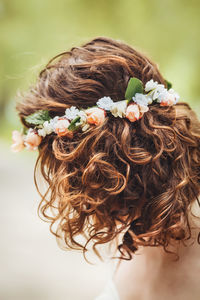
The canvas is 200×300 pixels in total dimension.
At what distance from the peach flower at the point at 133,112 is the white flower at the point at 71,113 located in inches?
7.6

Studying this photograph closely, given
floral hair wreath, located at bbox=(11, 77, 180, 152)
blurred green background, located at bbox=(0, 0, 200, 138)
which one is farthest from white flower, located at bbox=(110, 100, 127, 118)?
blurred green background, located at bbox=(0, 0, 200, 138)

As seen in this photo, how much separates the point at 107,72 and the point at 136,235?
2.18 ft

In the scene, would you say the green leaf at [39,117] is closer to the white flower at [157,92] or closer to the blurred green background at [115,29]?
the white flower at [157,92]

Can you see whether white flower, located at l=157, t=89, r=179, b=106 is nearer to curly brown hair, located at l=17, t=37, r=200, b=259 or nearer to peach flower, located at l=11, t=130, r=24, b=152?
curly brown hair, located at l=17, t=37, r=200, b=259

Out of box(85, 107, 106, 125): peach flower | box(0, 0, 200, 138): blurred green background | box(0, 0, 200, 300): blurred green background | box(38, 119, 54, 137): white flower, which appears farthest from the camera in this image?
box(0, 0, 200, 138): blurred green background

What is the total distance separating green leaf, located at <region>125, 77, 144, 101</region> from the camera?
3.99 ft

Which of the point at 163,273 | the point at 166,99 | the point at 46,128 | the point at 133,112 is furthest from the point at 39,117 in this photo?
the point at 163,273

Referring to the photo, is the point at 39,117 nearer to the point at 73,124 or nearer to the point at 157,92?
the point at 73,124

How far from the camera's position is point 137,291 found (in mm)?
1642

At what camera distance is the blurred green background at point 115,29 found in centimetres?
546

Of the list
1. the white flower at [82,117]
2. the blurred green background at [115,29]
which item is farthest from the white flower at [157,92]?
the blurred green background at [115,29]

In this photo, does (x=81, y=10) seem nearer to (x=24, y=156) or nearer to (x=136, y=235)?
(x=24, y=156)

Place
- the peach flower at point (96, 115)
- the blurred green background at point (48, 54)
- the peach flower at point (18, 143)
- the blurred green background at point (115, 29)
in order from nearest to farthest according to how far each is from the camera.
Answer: the peach flower at point (96, 115) → the peach flower at point (18, 143) → the blurred green background at point (48, 54) → the blurred green background at point (115, 29)

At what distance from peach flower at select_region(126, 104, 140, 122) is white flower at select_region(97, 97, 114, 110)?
7cm
